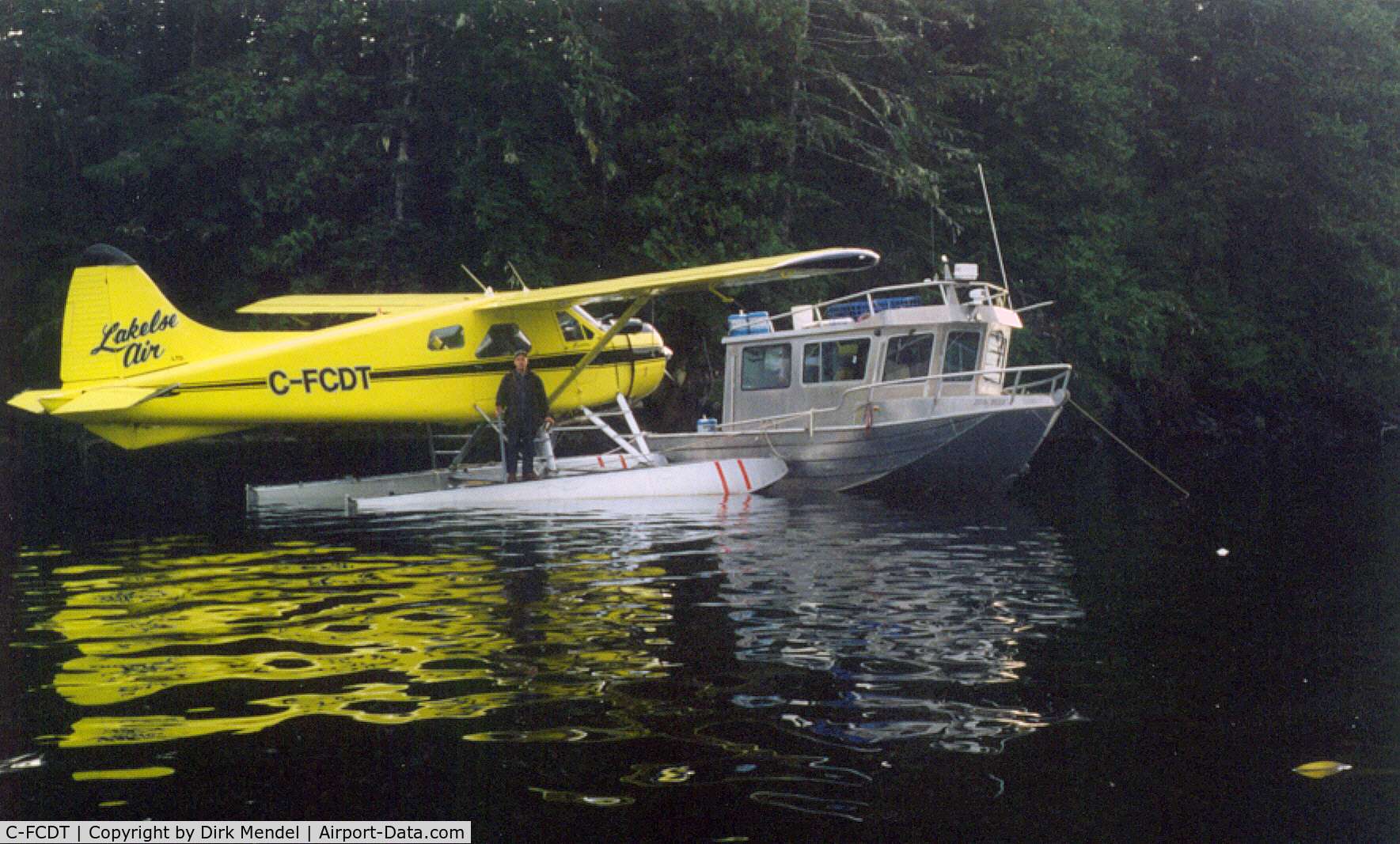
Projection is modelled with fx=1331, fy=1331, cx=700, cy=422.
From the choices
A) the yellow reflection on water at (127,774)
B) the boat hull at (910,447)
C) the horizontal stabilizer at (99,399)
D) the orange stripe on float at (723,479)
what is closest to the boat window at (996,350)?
the boat hull at (910,447)

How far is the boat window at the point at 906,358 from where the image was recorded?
17328 millimetres

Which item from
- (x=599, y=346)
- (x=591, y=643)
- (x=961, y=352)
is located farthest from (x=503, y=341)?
(x=591, y=643)

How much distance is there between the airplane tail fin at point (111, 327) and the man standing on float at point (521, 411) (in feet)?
10.3

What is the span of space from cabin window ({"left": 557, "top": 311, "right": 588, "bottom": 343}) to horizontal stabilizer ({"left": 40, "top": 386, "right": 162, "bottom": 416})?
475cm

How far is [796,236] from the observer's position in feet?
103

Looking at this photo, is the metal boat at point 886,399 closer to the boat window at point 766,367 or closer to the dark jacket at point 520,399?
the boat window at point 766,367

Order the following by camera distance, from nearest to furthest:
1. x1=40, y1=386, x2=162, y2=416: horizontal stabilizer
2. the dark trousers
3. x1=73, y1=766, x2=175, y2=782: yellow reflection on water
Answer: x1=73, y1=766, x2=175, y2=782: yellow reflection on water
x1=40, y1=386, x2=162, y2=416: horizontal stabilizer
the dark trousers

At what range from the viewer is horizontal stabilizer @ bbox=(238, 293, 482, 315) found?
59.5ft

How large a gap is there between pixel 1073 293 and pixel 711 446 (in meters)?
17.4

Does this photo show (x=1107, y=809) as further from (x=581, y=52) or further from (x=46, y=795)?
(x=581, y=52)

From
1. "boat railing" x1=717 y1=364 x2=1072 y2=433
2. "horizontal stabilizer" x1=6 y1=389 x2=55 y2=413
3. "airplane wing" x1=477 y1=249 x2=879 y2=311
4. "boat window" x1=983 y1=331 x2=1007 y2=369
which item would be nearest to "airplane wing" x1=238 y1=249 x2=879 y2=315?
"airplane wing" x1=477 y1=249 x2=879 y2=311

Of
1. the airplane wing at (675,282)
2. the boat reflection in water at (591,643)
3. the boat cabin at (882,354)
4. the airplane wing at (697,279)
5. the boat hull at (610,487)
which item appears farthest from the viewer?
the boat cabin at (882,354)

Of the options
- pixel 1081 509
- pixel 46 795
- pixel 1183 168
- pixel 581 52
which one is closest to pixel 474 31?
pixel 581 52

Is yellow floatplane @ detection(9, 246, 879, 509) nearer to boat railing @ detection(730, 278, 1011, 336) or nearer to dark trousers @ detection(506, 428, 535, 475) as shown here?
dark trousers @ detection(506, 428, 535, 475)
